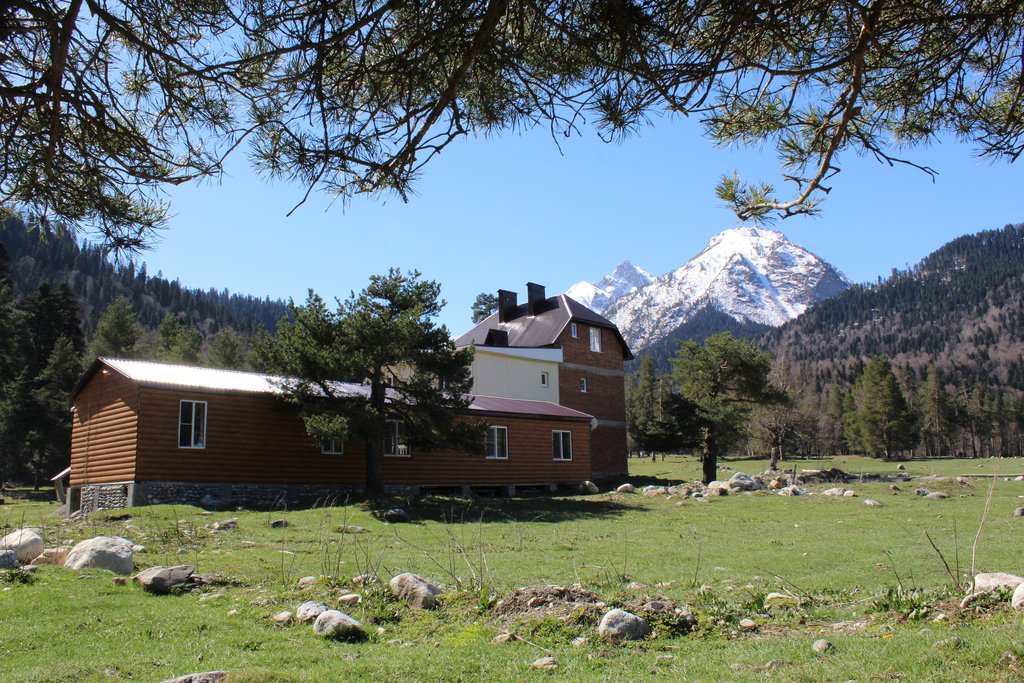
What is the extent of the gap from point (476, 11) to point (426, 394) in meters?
18.0

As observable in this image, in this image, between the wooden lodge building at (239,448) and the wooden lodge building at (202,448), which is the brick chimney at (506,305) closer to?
the wooden lodge building at (239,448)

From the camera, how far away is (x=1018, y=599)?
525 centimetres

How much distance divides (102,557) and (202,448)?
12.1 metres

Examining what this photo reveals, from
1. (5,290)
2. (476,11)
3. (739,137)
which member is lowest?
(739,137)

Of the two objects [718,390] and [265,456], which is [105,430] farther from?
[718,390]

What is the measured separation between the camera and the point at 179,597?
314 inches

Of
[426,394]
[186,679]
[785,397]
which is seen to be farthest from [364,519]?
[785,397]

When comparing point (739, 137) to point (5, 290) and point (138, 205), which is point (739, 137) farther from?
point (5, 290)

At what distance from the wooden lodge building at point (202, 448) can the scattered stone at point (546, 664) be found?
15.2 m

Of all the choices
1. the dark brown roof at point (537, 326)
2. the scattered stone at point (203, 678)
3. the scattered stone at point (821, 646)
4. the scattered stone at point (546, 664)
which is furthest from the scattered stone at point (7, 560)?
the dark brown roof at point (537, 326)

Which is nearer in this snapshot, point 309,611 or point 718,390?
point 309,611

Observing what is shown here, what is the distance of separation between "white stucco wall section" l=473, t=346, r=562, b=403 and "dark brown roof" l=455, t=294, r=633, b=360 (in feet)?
3.22

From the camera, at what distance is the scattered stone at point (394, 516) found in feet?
59.7

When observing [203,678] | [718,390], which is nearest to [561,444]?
[718,390]
